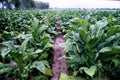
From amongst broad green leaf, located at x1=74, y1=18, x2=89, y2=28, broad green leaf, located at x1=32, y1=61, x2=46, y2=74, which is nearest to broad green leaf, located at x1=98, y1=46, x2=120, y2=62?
broad green leaf, located at x1=74, y1=18, x2=89, y2=28

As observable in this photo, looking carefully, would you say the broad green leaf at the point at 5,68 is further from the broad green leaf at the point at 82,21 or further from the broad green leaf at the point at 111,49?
the broad green leaf at the point at 111,49

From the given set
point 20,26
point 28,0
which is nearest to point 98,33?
point 20,26

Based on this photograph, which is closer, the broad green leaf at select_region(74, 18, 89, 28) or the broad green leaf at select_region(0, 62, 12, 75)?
the broad green leaf at select_region(0, 62, 12, 75)

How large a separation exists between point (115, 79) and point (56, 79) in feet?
3.56

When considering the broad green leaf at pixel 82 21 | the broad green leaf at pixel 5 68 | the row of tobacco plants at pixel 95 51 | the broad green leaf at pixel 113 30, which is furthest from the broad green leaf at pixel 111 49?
the broad green leaf at pixel 5 68

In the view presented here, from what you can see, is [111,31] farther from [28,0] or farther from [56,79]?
[28,0]

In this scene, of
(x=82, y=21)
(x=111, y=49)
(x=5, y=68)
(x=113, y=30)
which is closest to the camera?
(x=111, y=49)

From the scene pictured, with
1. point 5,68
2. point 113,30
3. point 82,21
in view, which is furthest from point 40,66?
point 113,30

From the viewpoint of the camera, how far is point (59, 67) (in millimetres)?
4719

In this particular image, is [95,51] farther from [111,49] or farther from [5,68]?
[5,68]

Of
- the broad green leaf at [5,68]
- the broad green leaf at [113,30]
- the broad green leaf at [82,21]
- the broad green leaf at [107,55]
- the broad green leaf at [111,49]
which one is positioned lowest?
the broad green leaf at [5,68]

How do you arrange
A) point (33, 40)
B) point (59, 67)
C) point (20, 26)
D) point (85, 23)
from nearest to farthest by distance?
1. point (85, 23)
2. point (59, 67)
3. point (33, 40)
4. point (20, 26)

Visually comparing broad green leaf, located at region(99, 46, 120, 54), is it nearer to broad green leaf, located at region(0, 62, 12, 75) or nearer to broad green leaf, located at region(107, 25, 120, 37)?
broad green leaf, located at region(107, 25, 120, 37)

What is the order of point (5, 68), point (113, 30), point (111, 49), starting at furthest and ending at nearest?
point (113, 30) < point (5, 68) < point (111, 49)
